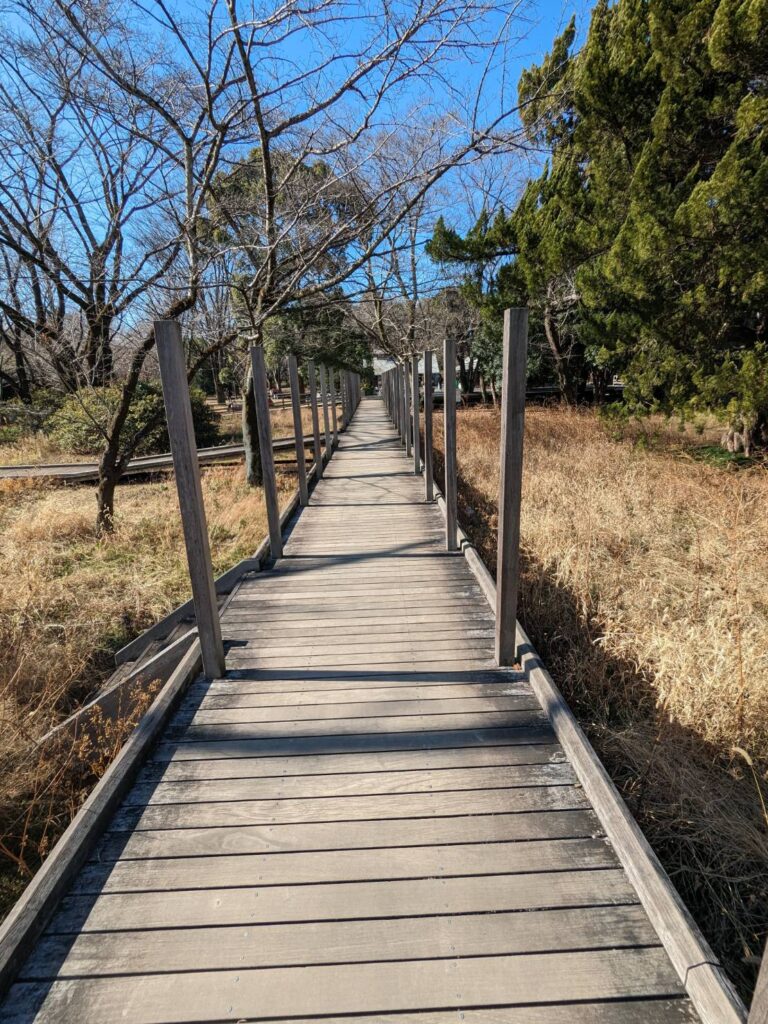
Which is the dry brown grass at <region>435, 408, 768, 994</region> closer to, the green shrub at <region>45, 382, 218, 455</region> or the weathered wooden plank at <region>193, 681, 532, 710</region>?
the weathered wooden plank at <region>193, 681, 532, 710</region>

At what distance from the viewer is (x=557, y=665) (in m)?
4.07

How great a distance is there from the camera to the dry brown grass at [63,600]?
305 centimetres

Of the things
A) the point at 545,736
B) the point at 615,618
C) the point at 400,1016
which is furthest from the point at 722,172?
the point at 400,1016

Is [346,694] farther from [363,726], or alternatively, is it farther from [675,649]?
[675,649]

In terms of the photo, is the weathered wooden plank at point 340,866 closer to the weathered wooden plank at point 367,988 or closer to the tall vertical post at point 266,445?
the weathered wooden plank at point 367,988

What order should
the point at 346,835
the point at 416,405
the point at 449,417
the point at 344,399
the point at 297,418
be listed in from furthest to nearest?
1. the point at 344,399
2. the point at 416,405
3. the point at 297,418
4. the point at 449,417
5. the point at 346,835

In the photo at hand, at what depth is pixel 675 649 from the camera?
3572mm

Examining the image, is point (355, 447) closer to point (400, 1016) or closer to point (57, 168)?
point (57, 168)

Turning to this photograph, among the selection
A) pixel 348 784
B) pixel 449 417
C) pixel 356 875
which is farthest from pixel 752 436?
pixel 356 875

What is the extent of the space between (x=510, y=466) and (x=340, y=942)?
2.05 metres

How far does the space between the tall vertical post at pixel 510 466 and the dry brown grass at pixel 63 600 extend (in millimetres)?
2508

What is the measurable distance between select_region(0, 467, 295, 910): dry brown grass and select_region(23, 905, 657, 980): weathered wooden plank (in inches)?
32.9

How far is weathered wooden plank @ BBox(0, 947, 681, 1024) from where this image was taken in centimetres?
153

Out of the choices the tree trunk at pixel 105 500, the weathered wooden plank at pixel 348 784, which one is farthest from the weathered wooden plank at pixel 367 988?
the tree trunk at pixel 105 500
